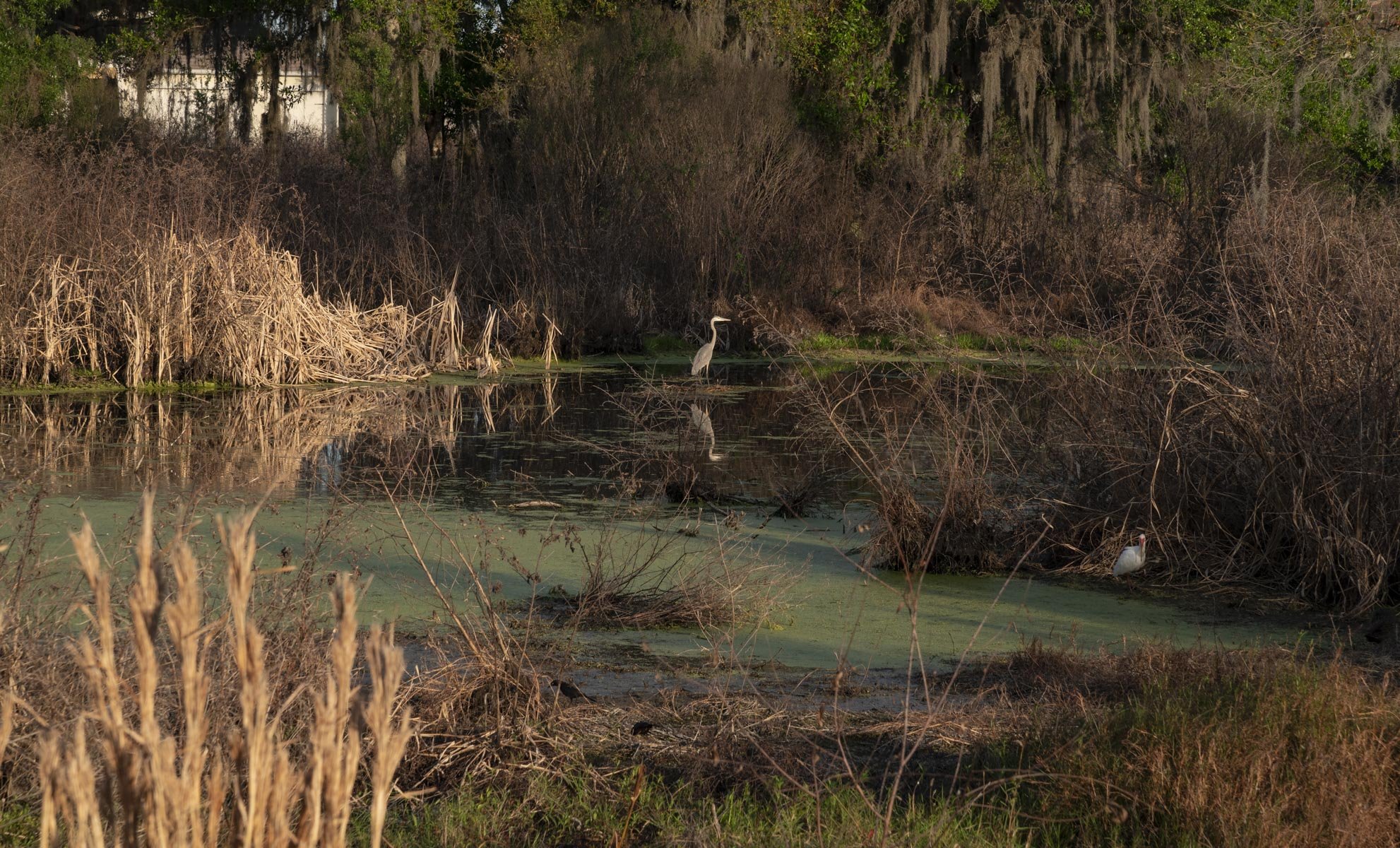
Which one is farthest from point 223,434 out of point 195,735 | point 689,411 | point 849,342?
point 849,342

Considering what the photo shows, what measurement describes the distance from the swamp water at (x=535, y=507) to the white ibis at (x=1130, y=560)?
0.13 metres

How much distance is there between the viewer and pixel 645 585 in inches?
293

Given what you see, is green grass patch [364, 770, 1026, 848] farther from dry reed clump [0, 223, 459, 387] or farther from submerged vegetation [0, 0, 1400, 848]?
dry reed clump [0, 223, 459, 387]

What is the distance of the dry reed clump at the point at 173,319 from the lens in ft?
48.8

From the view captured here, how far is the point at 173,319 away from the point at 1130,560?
10939mm

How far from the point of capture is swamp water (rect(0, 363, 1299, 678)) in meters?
6.42

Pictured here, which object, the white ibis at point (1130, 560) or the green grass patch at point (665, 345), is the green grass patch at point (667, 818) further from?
the green grass patch at point (665, 345)

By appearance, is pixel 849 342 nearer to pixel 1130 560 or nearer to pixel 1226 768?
pixel 1130 560

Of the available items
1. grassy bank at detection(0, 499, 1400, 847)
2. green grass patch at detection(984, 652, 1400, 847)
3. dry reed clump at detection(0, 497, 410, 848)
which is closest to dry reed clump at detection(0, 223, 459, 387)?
grassy bank at detection(0, 499, 1400, 847)

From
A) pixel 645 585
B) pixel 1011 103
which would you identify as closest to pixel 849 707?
pixel 645 585

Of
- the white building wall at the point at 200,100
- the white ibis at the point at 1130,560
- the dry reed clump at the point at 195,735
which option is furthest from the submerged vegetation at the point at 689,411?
the white building wall at the point at 200,100

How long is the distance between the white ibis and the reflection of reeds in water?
424cm

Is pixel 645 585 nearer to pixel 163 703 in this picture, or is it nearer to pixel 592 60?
pixel 163 703

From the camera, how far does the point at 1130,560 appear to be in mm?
7480
